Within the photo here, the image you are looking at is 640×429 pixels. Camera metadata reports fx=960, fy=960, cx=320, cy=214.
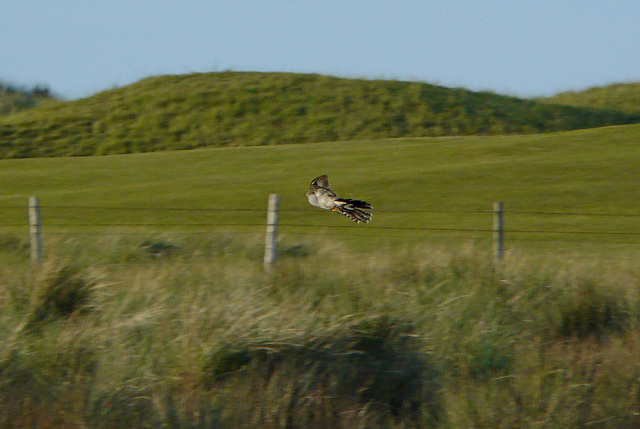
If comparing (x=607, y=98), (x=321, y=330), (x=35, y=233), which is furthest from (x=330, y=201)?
(x=607, y=98)

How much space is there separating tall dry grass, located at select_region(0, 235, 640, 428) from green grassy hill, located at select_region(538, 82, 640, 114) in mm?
34418

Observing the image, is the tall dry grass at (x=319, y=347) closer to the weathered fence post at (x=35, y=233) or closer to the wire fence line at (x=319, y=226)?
the weathered fence post at (x=35, y=233)

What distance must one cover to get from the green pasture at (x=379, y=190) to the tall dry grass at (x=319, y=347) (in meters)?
4.33

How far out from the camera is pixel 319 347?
7.83 metres

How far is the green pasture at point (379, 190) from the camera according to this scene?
1689 centimetres

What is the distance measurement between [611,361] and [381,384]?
2.04m

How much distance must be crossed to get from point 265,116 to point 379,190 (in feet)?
58.9

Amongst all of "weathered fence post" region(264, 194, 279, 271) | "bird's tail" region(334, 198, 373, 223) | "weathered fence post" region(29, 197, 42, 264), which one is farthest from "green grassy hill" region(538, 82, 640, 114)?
"bird's tail" region(334, 198, 373, 223)

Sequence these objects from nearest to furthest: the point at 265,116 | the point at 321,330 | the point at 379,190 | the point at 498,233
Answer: the point at 321,330, the point at 498,233, the point at 379,190, the point at 265,116

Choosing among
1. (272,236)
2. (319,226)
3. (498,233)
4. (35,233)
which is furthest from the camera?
(319,226)

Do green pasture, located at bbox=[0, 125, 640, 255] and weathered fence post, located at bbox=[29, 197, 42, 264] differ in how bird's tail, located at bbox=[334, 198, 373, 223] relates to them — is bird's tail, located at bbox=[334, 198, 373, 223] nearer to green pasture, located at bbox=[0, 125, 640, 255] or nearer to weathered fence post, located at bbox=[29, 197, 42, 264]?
weathered fence post, located at bbox=[29, 197, 42, 264]

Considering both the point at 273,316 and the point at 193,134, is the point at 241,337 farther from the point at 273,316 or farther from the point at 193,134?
the point at 193,134

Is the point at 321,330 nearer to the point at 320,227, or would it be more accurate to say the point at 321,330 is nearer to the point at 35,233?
the point at 35,233

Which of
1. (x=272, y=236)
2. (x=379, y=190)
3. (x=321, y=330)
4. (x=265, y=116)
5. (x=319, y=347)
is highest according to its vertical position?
(x=265, y=116)
